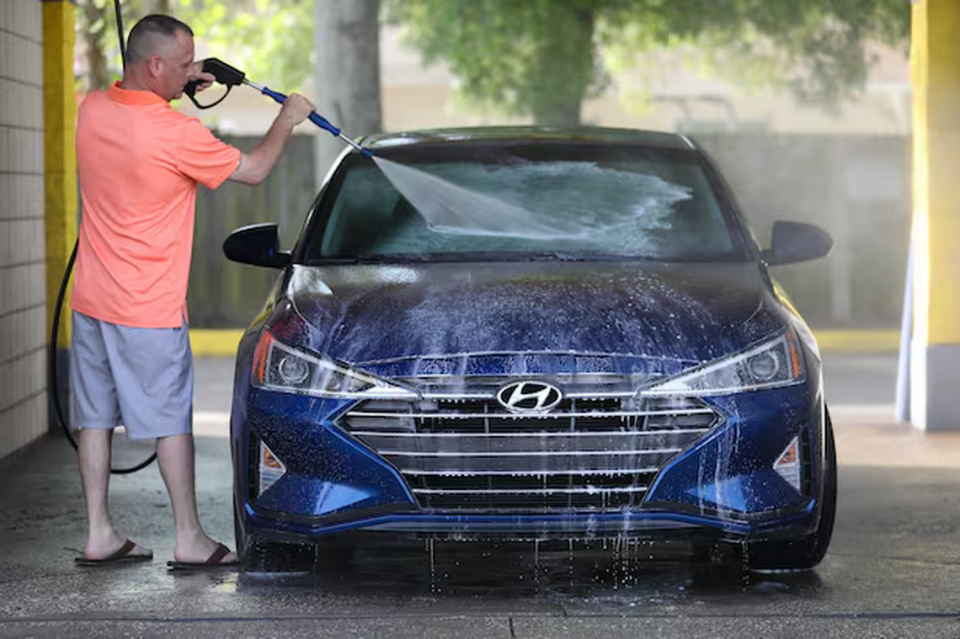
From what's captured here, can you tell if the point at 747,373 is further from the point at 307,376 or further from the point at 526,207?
the point at 526,207

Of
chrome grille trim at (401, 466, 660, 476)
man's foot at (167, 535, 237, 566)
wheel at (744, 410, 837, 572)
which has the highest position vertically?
chrome grille trim at (401, 466, 660, 476)

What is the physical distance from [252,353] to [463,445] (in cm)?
79

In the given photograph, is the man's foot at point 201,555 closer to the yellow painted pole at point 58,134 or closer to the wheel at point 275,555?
the wheel at point 275,555

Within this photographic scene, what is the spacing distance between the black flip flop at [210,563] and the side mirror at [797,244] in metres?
2.18

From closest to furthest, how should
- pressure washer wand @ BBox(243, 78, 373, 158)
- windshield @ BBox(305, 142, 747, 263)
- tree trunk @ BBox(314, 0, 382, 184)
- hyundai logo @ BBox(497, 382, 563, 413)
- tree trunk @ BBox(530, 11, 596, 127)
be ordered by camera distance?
1. hyundai logo @ BBox(497, 382, 563, 413)
2. pressure washer wand @ BBox(243, 78, 373, 158)
3. windshield @ BBox(305, 142, 747, 263)
4. tree trunk @ BBox(314, 0, 382, 184)
5. tree trunk @ BBox(530, 11, 596, 127)

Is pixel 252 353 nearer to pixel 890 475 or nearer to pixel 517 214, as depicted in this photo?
pixel 517 214

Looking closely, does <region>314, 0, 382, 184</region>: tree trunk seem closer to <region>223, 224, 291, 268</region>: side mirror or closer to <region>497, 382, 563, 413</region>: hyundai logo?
<region>223, 224, 291, 268</region>: side mirror

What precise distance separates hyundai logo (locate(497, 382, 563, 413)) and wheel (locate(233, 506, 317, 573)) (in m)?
1.02

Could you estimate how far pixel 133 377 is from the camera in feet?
22.6

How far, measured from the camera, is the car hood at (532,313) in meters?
6.22

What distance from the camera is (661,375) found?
6141 millimetres

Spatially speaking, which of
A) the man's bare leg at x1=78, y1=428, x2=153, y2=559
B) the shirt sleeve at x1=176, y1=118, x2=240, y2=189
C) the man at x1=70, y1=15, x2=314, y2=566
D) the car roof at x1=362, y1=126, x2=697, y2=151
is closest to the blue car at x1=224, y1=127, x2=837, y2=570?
the man at x1=70, y1=15, x2=314, y2=566

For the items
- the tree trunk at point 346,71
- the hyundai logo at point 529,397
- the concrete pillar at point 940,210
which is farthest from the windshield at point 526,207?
the tree trunk at point 346,71

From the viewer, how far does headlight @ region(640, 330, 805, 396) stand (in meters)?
6.15
